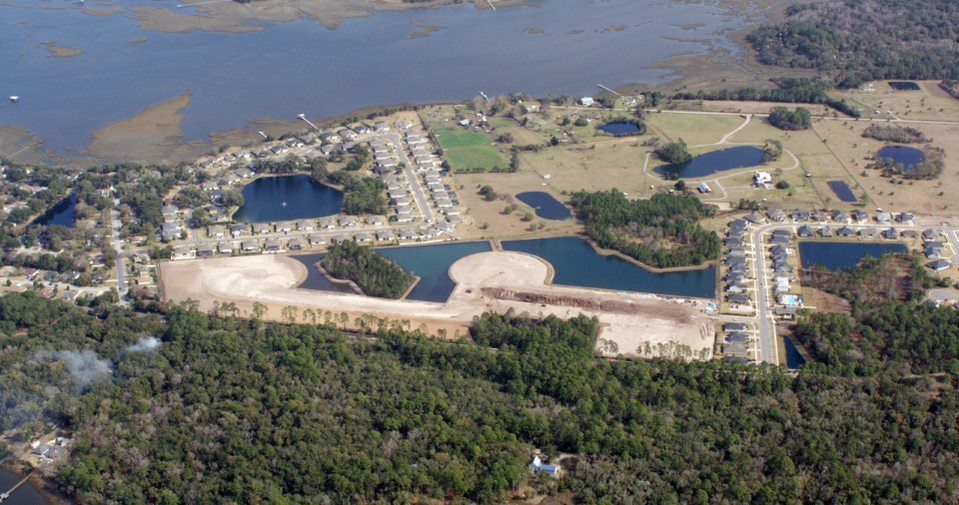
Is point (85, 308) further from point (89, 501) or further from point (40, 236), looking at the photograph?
point (89, 501)

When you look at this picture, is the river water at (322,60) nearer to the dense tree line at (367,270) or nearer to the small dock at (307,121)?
the small dock at (307,121)

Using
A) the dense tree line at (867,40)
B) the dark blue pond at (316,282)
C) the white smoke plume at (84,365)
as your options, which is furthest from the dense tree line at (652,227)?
the dense tree line at (867,40)

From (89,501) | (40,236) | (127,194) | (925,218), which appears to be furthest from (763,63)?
(89,501)

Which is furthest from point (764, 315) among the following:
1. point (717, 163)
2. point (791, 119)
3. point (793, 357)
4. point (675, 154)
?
point (791, 119)

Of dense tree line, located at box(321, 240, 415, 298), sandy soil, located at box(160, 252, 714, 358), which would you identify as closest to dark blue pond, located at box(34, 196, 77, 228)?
sandy soil, located at box(160, 252, 714, 358)

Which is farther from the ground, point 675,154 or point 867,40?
point 867,40

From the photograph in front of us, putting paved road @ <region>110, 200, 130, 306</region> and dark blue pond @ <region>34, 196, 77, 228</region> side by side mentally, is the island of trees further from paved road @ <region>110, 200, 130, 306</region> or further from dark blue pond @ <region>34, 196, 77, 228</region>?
dark blue pond @ <region>34, 196, 77, 228</region>

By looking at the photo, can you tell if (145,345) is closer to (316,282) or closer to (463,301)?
(316,282)
